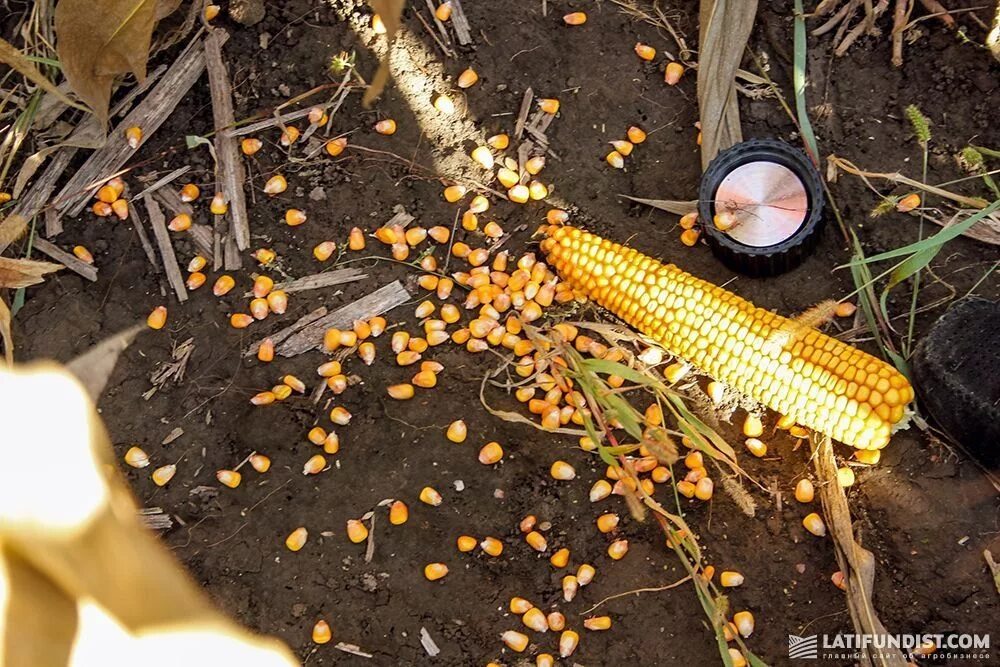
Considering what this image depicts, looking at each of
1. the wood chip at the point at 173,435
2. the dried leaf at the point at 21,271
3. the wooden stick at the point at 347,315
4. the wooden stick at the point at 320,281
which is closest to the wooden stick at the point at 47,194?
the dried leaf at the point at 21,271

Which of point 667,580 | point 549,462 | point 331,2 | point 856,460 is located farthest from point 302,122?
point 856,460

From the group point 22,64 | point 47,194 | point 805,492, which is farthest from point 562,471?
point 22,64

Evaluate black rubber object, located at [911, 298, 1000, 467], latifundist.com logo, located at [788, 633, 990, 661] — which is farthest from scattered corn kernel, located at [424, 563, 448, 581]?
black rubber object, located at [911, 298, 1000, 467]

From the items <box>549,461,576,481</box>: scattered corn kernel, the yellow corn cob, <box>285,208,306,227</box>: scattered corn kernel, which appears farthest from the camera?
<box>285,208,306,227</box>: scattered corn kernel

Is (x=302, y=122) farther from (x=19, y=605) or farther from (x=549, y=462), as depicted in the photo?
(x=19, y=605)

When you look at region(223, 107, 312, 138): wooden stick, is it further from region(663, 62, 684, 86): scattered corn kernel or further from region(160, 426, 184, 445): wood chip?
region(663, 62, 684, 86): scattered corn kernel

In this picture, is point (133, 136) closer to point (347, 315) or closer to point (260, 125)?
point (260, 125)

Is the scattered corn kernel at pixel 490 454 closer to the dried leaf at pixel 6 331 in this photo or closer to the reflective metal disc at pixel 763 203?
the reflective metal disc at pixel 763 203
